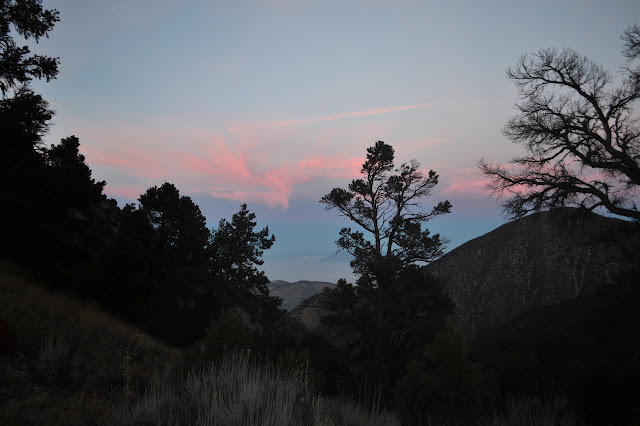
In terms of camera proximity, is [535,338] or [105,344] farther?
[535,338]

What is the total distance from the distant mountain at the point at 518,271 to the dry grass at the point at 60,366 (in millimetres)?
46885

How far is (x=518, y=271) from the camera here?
6412 centimetres

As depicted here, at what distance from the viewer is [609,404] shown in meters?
8.39

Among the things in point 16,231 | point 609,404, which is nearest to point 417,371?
point 609,404

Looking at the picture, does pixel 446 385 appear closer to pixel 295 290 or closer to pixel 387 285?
pixel 387 285

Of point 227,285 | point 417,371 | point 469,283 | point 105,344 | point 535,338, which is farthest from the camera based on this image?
point 469,283

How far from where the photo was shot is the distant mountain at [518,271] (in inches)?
2165

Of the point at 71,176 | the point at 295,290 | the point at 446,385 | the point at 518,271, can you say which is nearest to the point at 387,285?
the point at 446,385

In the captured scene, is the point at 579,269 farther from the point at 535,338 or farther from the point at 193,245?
the point at 193,245

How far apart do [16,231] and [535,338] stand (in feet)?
133

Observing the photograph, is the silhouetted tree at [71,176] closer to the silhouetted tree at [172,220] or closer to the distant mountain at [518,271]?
the silhouetted tree at [172,220]

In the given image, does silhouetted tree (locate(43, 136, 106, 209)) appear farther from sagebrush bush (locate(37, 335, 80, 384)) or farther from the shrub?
the shrub

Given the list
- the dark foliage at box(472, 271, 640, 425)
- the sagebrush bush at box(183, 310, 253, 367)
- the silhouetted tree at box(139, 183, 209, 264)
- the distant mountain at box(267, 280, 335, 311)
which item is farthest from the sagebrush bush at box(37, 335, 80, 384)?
the distant mountain at box(267, 280, 335, 311)

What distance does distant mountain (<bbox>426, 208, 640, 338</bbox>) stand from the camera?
180ft
